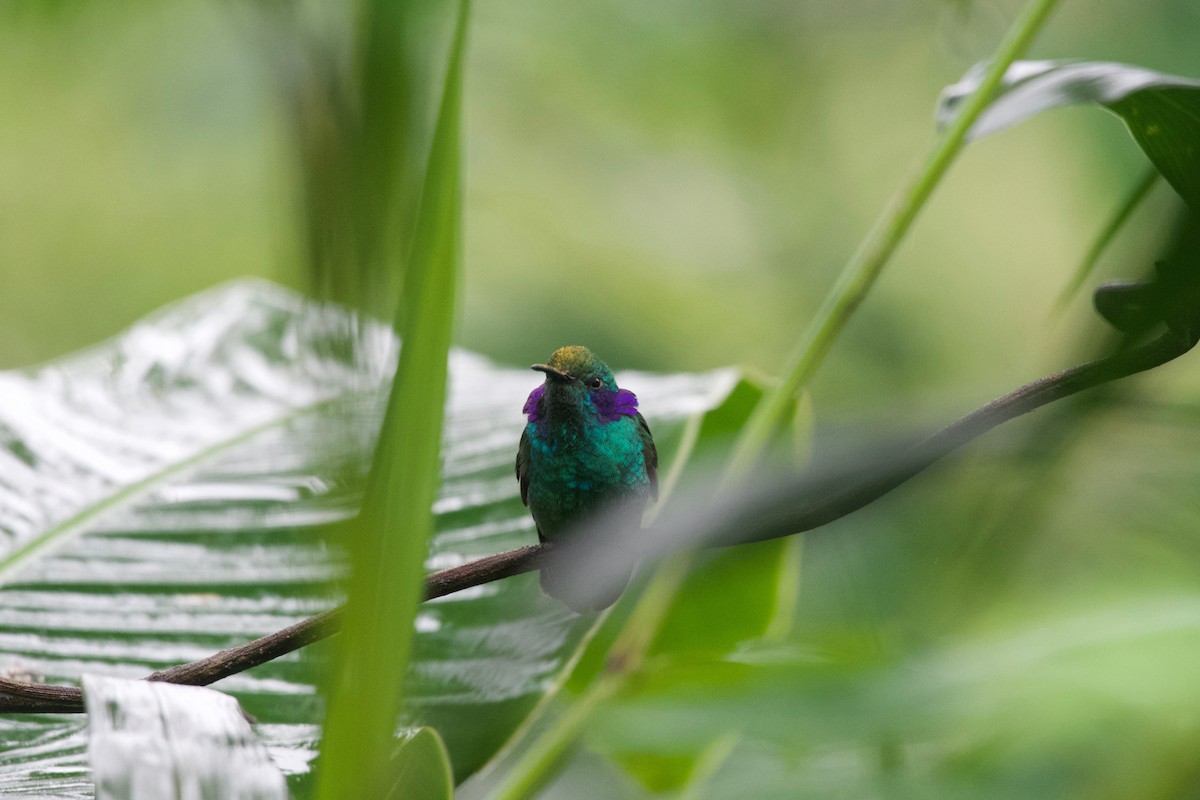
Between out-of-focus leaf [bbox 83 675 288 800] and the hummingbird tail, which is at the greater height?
out-of-focus leaf [bbox 83 675 288 800]

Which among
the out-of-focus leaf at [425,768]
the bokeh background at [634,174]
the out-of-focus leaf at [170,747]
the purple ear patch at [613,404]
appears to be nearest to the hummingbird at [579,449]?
the purple ear patch at [613,404]

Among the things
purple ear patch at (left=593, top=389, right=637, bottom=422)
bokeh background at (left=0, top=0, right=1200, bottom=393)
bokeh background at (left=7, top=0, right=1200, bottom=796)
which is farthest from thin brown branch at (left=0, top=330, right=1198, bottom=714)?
bokeh background at (left=0, top=0, right=1200, bottom=393)

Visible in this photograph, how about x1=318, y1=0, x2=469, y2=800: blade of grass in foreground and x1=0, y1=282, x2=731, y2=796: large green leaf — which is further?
x1=0, y1=282, x2=731, y2=796: large green leaf

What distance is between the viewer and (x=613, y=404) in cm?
81

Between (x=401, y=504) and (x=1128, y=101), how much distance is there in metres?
0.51

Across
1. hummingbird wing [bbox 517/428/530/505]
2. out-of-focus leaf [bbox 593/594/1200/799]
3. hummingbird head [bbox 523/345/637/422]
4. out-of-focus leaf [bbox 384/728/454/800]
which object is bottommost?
out-of-focus leaf [bbox 593/594/1200/799]

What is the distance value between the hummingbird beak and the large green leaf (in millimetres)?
165

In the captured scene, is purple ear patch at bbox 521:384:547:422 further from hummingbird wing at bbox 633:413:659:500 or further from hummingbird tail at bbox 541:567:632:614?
Result: hummingbird tail at bbox 541:567:632:614

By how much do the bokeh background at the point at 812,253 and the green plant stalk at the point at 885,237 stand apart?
1.8 inches

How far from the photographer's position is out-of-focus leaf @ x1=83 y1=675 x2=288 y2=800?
1.15ft

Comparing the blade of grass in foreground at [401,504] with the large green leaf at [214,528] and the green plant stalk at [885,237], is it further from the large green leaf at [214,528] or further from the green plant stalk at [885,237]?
the green plant stalk at [885,237]

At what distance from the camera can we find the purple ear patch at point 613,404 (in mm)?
810

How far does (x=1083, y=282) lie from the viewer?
56cm

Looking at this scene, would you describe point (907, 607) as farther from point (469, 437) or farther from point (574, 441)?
point (469, 437)
